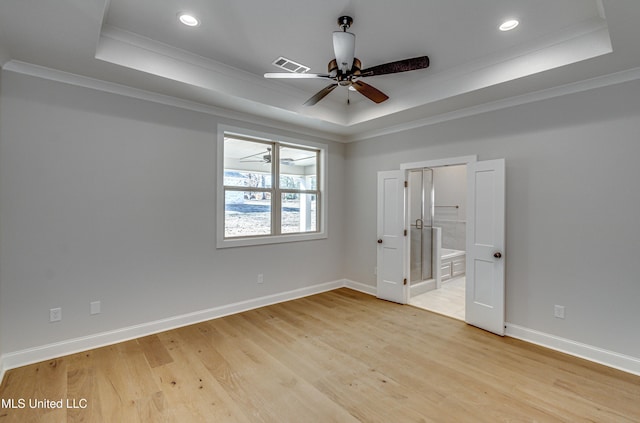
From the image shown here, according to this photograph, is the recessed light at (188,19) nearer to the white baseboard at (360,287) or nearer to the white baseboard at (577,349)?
the white baseboard at (360,287)

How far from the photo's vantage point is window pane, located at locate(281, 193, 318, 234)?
4.74 metres

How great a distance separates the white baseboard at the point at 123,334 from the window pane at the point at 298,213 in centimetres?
103

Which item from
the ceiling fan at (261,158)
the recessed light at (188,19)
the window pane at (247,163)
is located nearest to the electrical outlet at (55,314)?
the window pane at (247,163)

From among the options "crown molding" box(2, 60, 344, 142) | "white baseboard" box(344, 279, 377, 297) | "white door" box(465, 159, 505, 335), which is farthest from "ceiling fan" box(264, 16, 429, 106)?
"white baseboard" box(344, 279, 377, 297)

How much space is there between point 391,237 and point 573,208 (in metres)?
2.22

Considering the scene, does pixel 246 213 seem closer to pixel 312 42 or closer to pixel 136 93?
pixel 136 93

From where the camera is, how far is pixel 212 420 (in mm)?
2023

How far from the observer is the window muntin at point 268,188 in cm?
414

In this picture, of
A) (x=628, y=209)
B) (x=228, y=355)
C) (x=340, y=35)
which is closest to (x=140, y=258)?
(x=228, y=355)

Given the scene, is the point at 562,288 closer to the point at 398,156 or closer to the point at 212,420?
the point at 398,156

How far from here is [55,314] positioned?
9.35 feet

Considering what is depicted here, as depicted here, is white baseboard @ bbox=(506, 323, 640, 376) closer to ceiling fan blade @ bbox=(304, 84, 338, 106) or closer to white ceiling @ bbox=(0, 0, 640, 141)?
white ceiling @ bbox=(0, 0, 640, 141)

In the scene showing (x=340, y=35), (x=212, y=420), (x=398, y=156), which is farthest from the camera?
(x=398, y=156)

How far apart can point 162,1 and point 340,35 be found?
139cm
